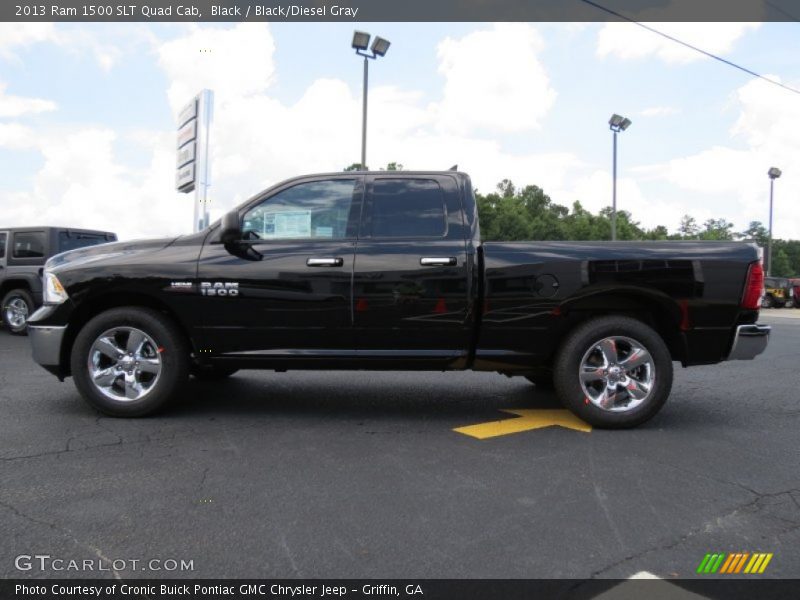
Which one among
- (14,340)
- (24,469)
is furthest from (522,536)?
(14,340)

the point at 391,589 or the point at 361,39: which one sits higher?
the point at 361,39

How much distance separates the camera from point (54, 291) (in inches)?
191

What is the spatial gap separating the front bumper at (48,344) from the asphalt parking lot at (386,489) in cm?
45

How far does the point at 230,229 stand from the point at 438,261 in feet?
5.25

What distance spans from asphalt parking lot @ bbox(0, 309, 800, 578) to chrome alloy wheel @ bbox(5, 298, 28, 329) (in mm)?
6562

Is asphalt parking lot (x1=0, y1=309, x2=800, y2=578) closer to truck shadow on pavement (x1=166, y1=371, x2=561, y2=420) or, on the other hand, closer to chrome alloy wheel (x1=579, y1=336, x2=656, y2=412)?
truck shadow on pavement (x1=166, y1=371, x2=561, y2=420)

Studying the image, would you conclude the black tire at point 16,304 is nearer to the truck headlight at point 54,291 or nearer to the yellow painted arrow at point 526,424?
the truck headlight at point 54,291

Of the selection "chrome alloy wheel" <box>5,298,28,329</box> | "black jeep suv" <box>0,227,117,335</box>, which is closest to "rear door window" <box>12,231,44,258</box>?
"black jeep suv" <box>0,227,117,335</box>

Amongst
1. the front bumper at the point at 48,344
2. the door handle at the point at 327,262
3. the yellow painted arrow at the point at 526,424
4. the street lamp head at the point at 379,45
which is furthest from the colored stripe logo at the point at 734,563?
Answer: the street lamp head at the point at 379,45

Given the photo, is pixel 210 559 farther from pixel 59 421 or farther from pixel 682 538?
pixel 59 421

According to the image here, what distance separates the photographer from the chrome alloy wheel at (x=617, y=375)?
15.4 feet

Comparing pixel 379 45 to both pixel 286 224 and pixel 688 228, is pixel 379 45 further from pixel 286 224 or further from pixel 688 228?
pixel 688 228

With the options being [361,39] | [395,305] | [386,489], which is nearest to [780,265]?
[361,39]

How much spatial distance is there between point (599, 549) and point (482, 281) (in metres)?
2.36
